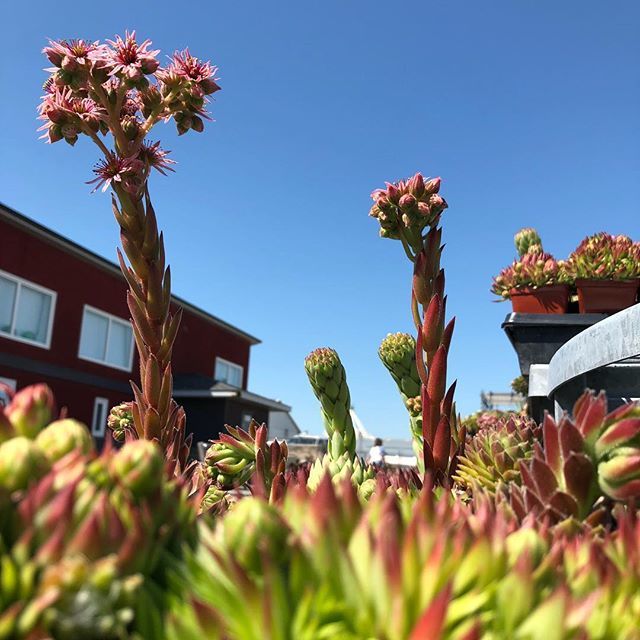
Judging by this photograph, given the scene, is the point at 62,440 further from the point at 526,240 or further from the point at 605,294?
the point at 526,240

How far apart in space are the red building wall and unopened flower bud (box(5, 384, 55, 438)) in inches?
738

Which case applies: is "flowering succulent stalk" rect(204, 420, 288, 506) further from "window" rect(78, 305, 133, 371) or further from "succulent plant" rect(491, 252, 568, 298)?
"window" rect(78, 305, 133, 371)

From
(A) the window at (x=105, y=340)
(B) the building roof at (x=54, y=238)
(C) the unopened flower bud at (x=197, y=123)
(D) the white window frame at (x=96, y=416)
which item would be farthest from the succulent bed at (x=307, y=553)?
(D) the white window frame at (x=96, y=416)

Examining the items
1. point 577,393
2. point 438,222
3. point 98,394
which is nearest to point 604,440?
point 438,222

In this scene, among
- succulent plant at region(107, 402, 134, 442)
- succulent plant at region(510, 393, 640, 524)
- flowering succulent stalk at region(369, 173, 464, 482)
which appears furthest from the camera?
succulent plant at region(107, 402, 134, 442)

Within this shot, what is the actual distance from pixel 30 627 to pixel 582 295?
4.62m

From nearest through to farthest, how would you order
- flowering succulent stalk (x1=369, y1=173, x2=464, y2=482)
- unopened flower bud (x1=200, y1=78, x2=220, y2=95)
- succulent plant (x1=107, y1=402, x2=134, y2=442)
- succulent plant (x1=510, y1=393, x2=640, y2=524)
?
succulent plant (x1=510, y1=393, x2=640, y2=524) → flowering succulent stalk (x1=369, y1=173, x2=464, y2=482) → unopened flower bud (x1=200, y1=78, x2=220, y2=95) → succulent plant (x1=107, y1=402, x2=134, y2=442)

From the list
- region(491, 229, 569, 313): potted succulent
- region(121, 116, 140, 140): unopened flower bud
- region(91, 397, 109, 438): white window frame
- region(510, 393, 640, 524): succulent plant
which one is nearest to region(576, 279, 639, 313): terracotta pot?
region(491, 229, 569, 313): potted succulent

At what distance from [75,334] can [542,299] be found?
1873 cm

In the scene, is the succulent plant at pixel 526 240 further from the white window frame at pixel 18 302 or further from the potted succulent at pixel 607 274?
the white window frame at pixel 18 302

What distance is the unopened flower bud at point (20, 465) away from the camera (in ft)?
2.04

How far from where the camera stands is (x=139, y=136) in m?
1.91

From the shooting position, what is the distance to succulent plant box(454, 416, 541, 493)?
1.33m

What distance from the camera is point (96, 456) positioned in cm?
71
